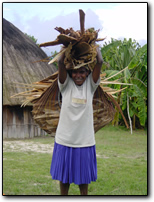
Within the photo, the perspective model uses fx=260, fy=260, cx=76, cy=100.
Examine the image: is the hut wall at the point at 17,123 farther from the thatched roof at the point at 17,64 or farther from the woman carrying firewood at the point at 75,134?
the woman carrying firewood at the point at 75,134

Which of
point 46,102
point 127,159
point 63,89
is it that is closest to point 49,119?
point 46,102

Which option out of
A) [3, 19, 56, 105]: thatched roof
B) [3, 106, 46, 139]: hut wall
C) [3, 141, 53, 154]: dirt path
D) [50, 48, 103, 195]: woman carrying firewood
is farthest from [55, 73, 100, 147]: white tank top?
[3, 106, 46, 139]: hut wall

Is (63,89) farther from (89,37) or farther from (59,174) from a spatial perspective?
(59,174)

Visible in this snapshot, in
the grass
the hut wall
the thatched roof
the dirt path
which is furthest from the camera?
the hut wall

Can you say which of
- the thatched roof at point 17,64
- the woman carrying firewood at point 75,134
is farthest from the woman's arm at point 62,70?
the thatched roof at point 17,64

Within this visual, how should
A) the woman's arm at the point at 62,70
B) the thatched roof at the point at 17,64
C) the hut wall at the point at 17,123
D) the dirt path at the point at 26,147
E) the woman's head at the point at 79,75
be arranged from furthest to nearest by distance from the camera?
the hut wall at the point at 17,123
the thatched roof at the point at 17,64
the dirt path at the point at 26,147
the woman's head at the point at 79,75
the woman's arm at the point at 62,70

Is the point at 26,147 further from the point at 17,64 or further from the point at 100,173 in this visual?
the point at 17,64

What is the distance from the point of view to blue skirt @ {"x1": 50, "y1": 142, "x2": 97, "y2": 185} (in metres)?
2.42

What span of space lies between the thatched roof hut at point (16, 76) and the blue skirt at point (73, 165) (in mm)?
6355

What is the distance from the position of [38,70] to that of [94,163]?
8483 mm

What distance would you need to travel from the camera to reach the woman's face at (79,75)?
2501mm

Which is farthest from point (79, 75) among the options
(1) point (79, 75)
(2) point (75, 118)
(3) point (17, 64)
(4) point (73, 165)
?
(3) point (17, 64)

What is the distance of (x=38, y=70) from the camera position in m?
10.7

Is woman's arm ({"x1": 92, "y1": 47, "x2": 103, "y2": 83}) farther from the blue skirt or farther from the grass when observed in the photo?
the grass
